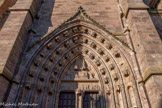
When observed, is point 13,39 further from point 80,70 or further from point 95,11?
point 95,11

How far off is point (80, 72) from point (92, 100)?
150 cm

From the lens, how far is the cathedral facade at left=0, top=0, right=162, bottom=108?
512 centimetres

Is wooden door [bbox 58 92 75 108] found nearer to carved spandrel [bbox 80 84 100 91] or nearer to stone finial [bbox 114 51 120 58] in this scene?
carved spandrel [bbox 80 84 100 91]

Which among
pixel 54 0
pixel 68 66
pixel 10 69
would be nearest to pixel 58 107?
pixel 68 66

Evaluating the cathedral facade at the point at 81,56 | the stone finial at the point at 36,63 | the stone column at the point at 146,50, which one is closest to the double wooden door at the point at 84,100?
the cathedral facade at the point at 81,56

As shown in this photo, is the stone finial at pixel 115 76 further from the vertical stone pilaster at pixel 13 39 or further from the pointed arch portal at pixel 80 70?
the vertical stone pilaster at pixel 13 39

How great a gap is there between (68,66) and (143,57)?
361 cm

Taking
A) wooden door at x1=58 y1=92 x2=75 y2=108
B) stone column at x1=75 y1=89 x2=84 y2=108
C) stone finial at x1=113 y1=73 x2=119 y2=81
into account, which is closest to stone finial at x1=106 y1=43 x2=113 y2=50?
stone finial at x1=113 y1=73 x2=119 y2=81

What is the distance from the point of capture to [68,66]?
289 inches

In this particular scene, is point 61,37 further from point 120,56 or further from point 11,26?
point 120,56

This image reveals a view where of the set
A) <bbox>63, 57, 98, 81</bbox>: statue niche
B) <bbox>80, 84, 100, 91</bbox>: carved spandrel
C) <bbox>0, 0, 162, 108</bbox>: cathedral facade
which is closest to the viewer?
<bbox>0, 0, 162, 108</bbox>: cathedral facade

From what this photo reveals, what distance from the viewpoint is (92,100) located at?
638cm

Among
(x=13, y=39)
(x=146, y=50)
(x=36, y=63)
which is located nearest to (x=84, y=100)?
(x=36, y=63)

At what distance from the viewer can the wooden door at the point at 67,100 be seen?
20.7ft
